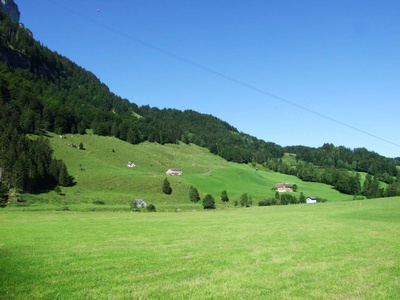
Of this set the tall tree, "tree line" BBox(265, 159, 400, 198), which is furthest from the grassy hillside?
"tree line" BBox(265, 159, 400, 198)

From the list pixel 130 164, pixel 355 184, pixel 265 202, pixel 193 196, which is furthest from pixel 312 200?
pixel 130 164

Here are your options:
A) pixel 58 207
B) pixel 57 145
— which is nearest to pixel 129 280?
pixel 58 207

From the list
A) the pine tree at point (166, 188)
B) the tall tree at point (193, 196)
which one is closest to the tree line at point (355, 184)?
the tall tree at point (193, 196)

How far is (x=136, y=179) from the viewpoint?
333ft

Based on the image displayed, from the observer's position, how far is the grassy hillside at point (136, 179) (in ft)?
272

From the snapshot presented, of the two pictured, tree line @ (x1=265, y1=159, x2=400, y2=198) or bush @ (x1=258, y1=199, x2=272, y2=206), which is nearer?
bush @ (x1=258, y1=199, x2=272, y2=206)

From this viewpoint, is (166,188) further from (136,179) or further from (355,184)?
(355,184)

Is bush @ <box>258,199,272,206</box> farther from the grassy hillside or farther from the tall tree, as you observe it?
the tall tree

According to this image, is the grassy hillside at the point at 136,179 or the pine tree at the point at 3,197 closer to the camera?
the pine tree at the point at 3,197

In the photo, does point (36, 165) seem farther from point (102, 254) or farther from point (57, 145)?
point (102, 254)

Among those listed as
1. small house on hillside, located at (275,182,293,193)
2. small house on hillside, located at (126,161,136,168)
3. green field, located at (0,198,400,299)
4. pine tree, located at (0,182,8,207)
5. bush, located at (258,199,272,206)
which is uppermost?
small house on hillside, located at (126,161,136,168)

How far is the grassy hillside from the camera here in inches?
3263

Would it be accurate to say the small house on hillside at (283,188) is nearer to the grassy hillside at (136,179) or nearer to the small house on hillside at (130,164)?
the grassy hillside at (136,179)

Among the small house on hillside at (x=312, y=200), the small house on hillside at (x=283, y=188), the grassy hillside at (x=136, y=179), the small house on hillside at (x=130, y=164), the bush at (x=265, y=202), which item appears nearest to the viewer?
the grassy hillside at (x=136, y=179)
